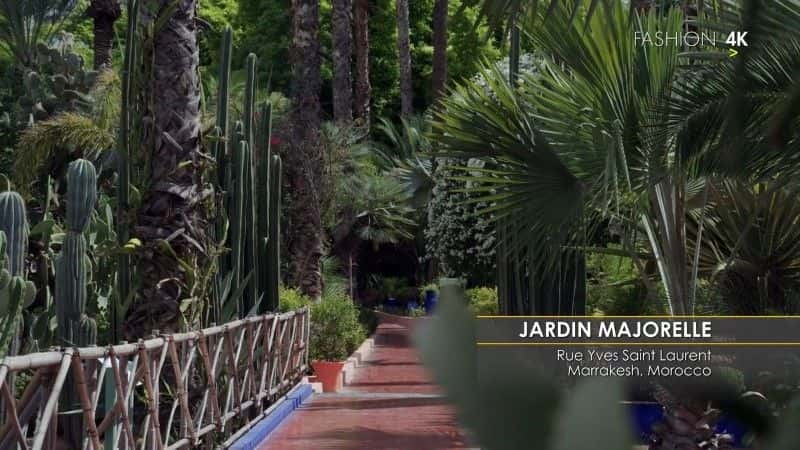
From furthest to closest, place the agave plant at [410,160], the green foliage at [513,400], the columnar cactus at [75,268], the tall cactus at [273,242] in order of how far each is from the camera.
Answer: the agave plant at [410,160]
the tall cactus at [273,242]
the columnar cactus at [75,268]
the green foliage at [513,400]

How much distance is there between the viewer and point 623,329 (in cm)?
961

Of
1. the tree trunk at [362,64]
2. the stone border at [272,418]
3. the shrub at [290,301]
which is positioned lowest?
the stone border at [272,418]

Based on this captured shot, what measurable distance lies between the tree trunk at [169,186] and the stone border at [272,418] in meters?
1.36

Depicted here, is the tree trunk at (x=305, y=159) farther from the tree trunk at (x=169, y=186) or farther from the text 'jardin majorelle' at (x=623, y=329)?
the tree trunk at (x=169, y=186)

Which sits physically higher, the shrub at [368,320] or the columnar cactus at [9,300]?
the columnar cactus at [9,300]

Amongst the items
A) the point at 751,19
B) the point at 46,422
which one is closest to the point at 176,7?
the point at 46,422

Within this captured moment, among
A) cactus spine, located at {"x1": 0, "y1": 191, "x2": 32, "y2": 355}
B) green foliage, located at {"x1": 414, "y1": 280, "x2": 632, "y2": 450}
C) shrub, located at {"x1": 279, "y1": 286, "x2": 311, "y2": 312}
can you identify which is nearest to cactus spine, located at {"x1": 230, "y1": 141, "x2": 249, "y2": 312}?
cactus spine, located at {"x1": 0, "y1": 191, "x2": 32, "y2": 355}

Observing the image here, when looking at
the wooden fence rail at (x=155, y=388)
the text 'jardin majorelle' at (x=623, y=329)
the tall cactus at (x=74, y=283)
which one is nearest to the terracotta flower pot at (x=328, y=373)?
the wooden fence rail at (x=155, y=388)

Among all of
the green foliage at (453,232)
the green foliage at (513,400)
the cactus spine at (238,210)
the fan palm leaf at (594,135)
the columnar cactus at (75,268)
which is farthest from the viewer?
the green foliage at (453,232)

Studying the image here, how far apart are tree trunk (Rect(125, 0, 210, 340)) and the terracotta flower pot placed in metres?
6.11

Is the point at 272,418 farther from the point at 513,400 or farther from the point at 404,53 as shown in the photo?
the point at 404,53

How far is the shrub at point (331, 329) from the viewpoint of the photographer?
51.8 feet

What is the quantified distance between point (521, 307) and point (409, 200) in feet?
59.8

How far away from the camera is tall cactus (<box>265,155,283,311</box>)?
12.1m
